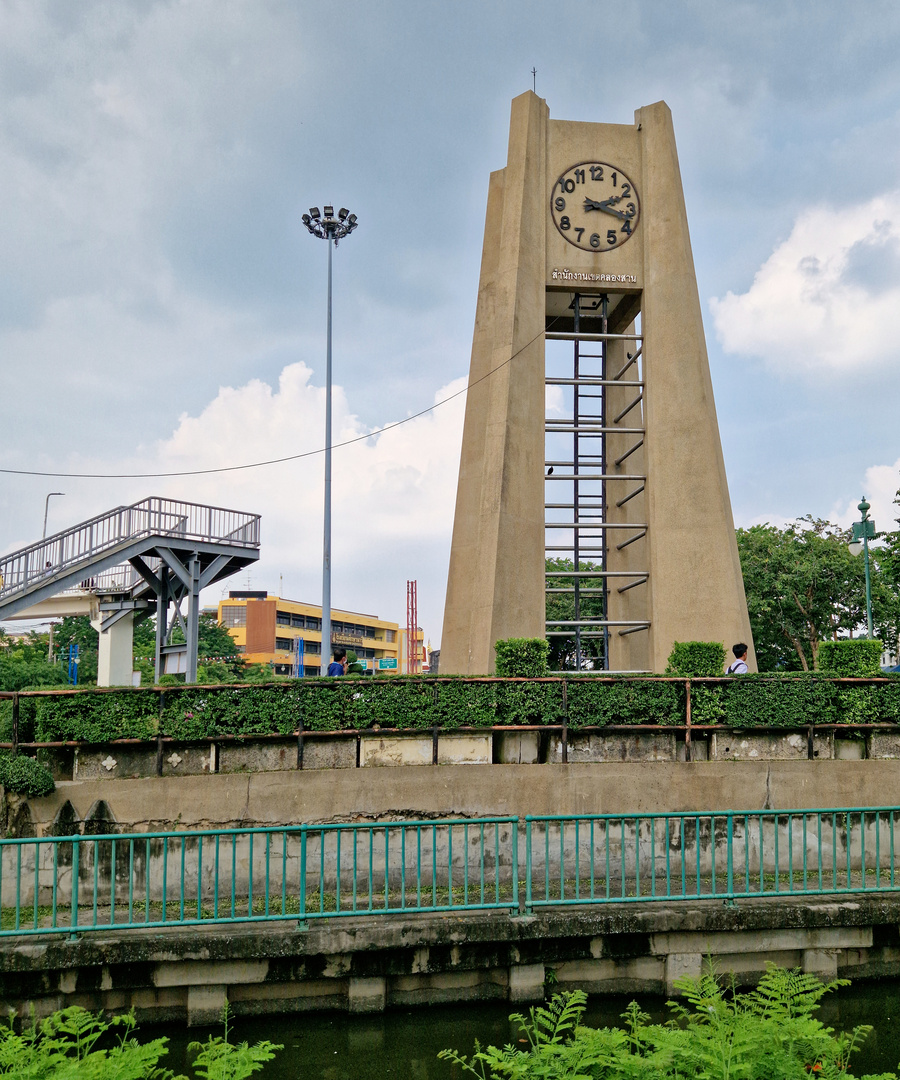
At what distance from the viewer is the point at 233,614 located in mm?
82688

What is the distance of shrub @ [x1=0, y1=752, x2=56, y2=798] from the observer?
10508mm

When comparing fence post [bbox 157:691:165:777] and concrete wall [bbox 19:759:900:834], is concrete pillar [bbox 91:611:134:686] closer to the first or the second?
fence post [bbox 157:691:165:777]

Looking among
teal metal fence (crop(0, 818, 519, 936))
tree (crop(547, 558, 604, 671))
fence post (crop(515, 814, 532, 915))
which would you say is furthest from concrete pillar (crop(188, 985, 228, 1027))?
tree (crop(547, 558, 604, 671))

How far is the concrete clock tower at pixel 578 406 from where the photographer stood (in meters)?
18.2

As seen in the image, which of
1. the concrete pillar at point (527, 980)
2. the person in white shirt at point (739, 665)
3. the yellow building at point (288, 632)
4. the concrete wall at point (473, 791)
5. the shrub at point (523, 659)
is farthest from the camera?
the yellow building at point (288, 632)

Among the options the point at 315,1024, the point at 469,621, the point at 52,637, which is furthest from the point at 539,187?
the point at 52,637

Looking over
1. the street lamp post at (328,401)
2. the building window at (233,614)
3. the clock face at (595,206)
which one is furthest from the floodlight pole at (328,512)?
the building window at (233,614)

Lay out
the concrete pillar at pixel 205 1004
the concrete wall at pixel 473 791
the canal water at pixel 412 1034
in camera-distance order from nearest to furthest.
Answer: the canal water at pixel 412 1034
the concrete pillar at pixel 205 1004
the concrete wall at pixel 473 791

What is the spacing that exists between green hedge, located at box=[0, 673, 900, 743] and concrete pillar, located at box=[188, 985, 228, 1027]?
391 centimetres

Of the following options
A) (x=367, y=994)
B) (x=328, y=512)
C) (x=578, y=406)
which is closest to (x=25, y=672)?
(x=328, y=512)

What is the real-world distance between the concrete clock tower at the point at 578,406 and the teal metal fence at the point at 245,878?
23.3 ft

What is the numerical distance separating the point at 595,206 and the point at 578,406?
447 cm

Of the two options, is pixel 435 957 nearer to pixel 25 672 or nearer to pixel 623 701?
pixel 623 701

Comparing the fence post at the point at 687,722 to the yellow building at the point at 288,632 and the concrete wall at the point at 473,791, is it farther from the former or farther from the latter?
the yellow building at the point at 288,632
